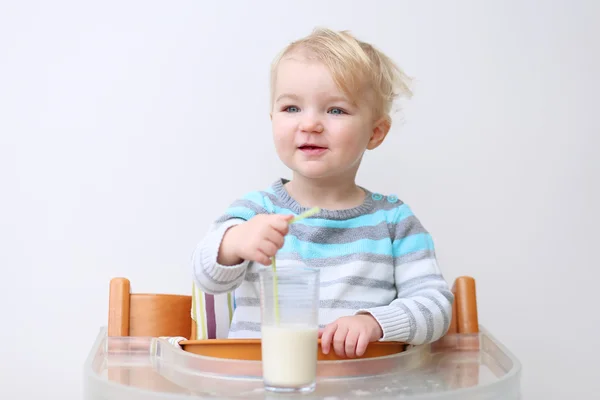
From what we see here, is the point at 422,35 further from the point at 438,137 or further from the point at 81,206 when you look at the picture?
the point at 81,206

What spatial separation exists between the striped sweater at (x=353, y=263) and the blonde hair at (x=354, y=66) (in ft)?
0.60

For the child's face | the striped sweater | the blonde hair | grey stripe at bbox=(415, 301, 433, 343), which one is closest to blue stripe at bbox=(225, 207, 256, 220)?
the striped sweater

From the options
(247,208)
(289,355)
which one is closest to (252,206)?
(247,208)

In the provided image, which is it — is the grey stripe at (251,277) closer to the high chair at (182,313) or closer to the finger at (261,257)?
the high chair at (182,313)

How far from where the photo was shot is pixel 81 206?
Result: 1.84 metres

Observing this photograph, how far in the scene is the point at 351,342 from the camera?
1.10 meters

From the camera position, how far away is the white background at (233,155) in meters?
1.84

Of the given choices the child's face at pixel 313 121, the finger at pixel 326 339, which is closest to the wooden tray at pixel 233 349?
the finger at pixel 326 339

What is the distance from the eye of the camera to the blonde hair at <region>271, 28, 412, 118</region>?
1.33 metres

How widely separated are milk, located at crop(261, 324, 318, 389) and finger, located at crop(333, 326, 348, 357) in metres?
0.10

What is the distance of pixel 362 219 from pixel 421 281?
143 millimetres

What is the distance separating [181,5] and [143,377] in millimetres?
1010

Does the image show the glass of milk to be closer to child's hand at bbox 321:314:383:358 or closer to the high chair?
child's hand at bbox 321:314:383:358

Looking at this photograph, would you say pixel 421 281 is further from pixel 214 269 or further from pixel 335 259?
pixel 214 269
